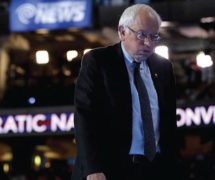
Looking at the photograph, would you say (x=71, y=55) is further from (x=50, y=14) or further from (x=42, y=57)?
(x=50, y=14)

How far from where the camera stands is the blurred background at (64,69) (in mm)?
14102

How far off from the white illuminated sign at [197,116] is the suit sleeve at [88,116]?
11.0m

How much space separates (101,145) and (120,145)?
0.31 feet

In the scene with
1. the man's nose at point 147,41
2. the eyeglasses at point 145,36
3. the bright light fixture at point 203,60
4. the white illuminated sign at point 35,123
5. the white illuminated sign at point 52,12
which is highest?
the white illuminated sign at point 52,12

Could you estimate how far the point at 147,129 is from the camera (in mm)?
3145

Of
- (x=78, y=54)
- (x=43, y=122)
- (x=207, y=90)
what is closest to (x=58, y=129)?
(x=43, y=122)

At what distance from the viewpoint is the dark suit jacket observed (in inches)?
121

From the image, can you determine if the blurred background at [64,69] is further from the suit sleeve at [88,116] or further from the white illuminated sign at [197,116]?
the suit sleeve at [88,116]

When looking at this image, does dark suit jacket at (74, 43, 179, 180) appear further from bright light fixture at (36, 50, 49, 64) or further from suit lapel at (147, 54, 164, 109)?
bright light fixture at (36, 50, 49, 64)

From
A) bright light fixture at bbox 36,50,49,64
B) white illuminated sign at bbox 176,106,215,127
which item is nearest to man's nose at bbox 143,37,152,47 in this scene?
white illuminated sign at bbox 176,106,215,127

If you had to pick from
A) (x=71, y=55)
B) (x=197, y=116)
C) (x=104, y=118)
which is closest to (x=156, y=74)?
(x=104, y=118)

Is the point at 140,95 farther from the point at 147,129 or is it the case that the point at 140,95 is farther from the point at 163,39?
the point at 163,39

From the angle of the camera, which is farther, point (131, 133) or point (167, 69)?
point (167, 69)

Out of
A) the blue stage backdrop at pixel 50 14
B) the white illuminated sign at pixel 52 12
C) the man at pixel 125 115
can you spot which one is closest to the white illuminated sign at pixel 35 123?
the blue stage backdrop at pixel 50 14
